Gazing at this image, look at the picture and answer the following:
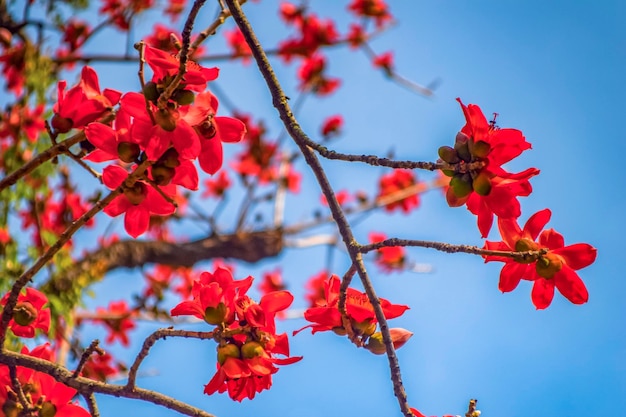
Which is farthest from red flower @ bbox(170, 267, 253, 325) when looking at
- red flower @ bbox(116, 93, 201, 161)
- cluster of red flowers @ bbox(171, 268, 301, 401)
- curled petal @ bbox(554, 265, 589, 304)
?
curled petal @ bbox(554, 265, 589, 304)

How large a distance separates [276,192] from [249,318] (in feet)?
11.2

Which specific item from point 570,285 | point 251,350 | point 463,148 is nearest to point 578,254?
point 570,285

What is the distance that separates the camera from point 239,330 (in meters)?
1.16

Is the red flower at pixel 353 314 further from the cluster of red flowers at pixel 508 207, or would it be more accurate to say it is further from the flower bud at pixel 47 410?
the flower bud at pixel 47 410

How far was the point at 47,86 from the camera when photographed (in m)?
2.78

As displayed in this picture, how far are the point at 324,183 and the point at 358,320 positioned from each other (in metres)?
0.25

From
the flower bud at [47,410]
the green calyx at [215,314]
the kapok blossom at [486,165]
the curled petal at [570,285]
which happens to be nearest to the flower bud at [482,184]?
the kapok blossom at [486,165]

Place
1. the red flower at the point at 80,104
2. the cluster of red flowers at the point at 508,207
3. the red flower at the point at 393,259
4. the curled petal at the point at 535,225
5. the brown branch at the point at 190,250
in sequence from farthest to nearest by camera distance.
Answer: the red flower at the point at 393,259
the brown branch at the point at 190,250
the red flower at the point at 80,104
the curled petal at the point at 535,225
the cluster of red flowers at the point at 508,207

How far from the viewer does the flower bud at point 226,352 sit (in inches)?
44.6

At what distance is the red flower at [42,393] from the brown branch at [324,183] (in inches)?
22.3

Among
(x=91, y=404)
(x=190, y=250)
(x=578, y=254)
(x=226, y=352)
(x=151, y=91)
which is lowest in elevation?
(x=91, y=404)

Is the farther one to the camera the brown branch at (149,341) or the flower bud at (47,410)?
the flower bud at (47,410)

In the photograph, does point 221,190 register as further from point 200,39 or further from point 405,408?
point 405,408

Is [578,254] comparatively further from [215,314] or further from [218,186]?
[218,186]
